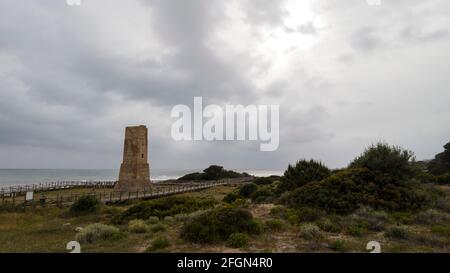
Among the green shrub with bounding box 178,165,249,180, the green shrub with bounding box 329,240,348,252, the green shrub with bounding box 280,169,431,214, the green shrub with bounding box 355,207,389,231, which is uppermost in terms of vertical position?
the green shrub with bounding box 280,169,431,214

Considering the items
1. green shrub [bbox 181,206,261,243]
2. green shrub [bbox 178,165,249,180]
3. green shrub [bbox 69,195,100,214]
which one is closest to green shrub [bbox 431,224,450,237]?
green shrub [bbox 181,206,261,243]

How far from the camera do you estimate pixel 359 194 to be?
44.0ft

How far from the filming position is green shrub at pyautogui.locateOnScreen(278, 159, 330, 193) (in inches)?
759

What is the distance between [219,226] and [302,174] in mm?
12077

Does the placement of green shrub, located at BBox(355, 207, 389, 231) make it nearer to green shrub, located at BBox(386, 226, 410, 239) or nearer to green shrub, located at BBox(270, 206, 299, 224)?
green shrub, located at BBox(386, 226, 410, 239)

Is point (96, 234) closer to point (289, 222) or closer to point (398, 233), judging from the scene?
point (289, 222)

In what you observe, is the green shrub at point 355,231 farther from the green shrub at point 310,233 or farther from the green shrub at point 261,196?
the green shrub at point 261,196

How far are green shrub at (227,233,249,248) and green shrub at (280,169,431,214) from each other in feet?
19.1

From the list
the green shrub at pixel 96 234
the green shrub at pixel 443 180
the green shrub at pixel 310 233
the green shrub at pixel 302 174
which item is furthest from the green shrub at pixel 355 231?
the green shrub at pixel 443 180

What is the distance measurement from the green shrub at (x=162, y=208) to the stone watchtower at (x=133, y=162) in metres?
15.7
